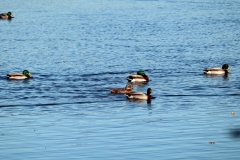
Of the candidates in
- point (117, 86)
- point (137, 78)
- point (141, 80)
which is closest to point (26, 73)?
point (117, 86)

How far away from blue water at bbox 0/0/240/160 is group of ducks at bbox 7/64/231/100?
1.56 feet

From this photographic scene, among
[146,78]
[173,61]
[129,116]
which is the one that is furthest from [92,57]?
[129,116]

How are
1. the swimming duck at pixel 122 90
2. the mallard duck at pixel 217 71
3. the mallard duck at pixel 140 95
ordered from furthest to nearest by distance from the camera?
the mallard duck at pixel 217 71 < the swimming duck at pixel 122 90 < the mallard duck at pixel 140 95

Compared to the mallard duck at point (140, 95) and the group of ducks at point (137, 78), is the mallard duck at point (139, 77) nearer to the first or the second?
the group of ducks at point (137, 78)

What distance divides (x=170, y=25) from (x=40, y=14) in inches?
780

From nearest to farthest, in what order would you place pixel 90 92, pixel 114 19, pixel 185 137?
1. pixel 185 137
2. pixel 90 92
3. pixel 114 19

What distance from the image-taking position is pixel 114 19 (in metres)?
82.2

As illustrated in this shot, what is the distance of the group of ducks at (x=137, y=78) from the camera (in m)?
38.9

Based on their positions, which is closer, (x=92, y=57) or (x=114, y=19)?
(x=92, y=57)

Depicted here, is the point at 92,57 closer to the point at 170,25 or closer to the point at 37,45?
the point at 37,45

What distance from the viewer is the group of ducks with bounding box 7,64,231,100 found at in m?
38.9

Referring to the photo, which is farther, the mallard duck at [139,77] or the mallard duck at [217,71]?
the mallard duck at [217,71]

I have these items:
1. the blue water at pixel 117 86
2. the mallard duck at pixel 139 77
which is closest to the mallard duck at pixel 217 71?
the blue water at pixel 117 86

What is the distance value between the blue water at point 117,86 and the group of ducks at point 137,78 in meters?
0.48
